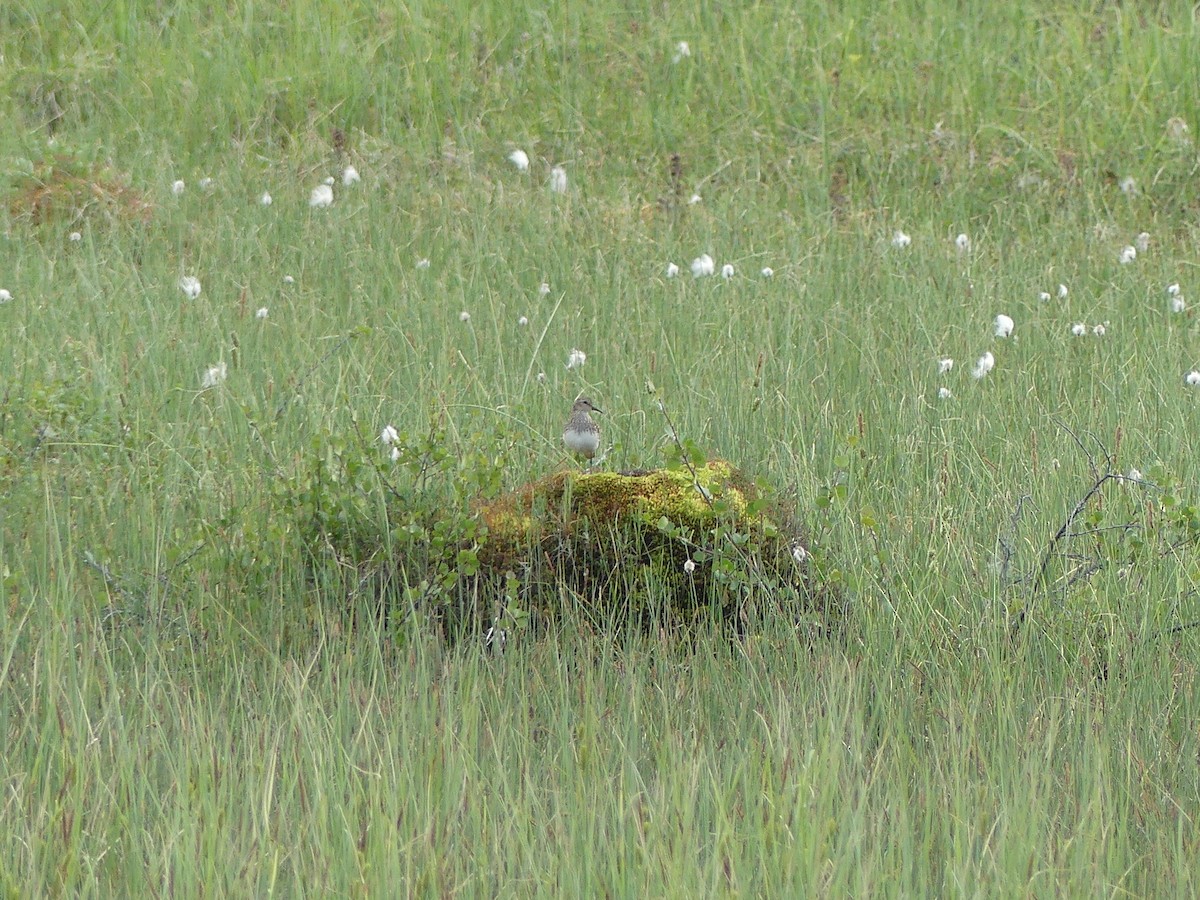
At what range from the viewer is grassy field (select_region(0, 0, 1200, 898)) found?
2480 mm

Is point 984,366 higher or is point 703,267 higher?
point 703,267

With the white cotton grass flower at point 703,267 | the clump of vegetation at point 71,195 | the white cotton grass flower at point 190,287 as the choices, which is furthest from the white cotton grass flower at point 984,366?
the clump of vegetation at point 71,195

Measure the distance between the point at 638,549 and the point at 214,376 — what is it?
6.51 ft

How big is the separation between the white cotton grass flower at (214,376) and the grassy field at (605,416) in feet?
0.08

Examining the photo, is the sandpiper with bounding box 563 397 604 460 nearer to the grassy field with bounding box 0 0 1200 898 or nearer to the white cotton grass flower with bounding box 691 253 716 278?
the grassy field with bounding box 0 0 1200 898

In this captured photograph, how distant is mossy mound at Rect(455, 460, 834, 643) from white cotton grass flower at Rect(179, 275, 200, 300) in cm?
275

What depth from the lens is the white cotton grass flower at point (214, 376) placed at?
4816 mm

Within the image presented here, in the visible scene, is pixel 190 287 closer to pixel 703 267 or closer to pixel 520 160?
pixel 703 267

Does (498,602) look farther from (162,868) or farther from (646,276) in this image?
(646,276)

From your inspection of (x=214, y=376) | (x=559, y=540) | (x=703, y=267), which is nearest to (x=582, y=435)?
(x=559, y=540)

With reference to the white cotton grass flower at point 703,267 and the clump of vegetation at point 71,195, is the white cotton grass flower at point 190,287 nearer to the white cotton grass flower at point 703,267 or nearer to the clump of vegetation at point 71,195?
the clump of vegetation at point 71,195

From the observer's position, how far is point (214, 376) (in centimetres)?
495

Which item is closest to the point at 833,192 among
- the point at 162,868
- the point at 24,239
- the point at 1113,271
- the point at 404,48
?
the point at 1113,271

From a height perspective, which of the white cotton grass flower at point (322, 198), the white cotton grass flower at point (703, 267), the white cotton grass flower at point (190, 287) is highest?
the white cotton grass flower at point (322, 198)
